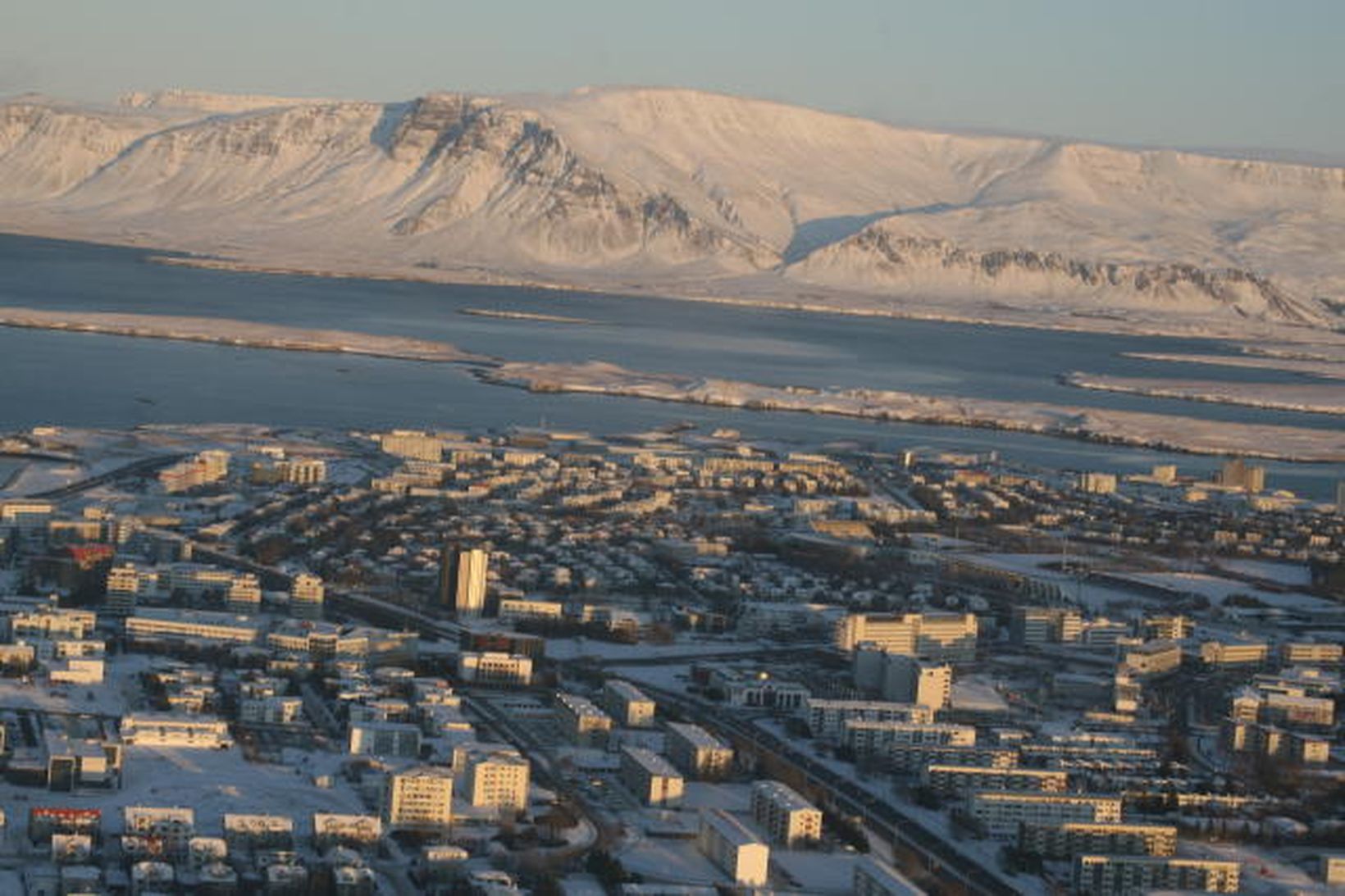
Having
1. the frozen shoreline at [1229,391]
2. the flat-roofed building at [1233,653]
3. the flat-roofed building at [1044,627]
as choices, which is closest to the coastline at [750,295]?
the frozen shoreline at [1229,391]

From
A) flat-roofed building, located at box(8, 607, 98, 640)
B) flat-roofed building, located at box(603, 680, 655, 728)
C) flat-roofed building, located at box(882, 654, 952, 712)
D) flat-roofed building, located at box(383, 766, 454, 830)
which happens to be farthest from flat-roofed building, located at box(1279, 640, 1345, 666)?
flat-roofed building, located at box(8, 607, 98, 640)

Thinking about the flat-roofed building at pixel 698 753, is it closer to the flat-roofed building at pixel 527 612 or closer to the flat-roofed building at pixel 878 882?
the flat-roofed building at pixel 878 882

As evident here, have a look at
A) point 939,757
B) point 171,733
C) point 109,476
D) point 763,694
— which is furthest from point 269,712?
point 109,476

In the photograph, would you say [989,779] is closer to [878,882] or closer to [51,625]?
[878,882]

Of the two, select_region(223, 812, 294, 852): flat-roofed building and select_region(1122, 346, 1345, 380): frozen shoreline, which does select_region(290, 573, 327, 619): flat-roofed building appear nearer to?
select_region(223, 812, 294, 852): flat-roofed building

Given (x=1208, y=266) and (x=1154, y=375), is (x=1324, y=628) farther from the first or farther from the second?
(x=1208, y=266)
